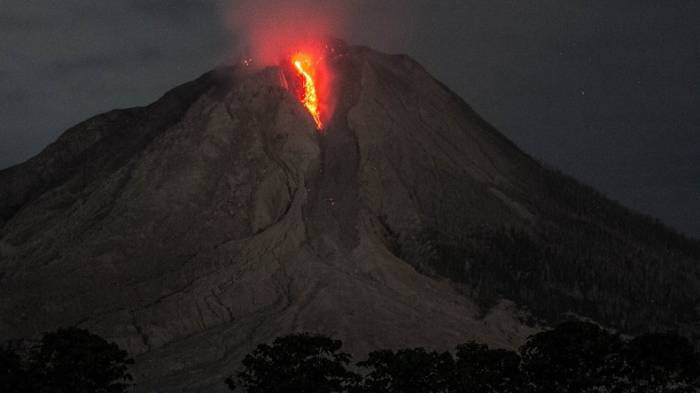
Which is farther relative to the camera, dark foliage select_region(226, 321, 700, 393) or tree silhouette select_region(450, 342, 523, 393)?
tree silhouette select_region(450, 342, 523, 393)

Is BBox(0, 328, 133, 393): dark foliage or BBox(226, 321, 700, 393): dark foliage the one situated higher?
BBox(0, 328, 133, 393): dark foliage

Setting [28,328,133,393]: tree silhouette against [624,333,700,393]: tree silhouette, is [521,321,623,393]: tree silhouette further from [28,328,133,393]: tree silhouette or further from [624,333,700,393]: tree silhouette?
[28,328,133,393]: tree silhouette

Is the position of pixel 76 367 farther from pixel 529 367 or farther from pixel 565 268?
pixel 565 268

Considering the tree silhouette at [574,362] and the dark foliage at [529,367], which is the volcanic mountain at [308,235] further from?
the tree silhouette at [574,362]

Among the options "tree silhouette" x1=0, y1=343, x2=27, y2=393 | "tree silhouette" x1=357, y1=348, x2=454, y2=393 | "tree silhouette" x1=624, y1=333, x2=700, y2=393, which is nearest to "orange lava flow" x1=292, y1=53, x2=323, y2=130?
"tree silhouette" x1=0, y1=343, x2=27, y2=393

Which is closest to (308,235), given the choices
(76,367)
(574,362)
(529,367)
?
(76,367)

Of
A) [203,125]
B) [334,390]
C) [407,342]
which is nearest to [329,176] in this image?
[203,125]

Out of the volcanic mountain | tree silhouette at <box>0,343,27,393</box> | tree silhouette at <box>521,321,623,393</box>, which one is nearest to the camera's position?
tree silhouette at <box>521,321,623,393</box>
